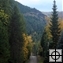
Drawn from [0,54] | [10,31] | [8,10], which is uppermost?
[8,10]

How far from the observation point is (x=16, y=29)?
55.8 metres

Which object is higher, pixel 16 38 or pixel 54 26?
pixel 54 26

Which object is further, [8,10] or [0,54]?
[8,10]

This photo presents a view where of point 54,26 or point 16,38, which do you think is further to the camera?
point 54,26

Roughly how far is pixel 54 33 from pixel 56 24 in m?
2.82

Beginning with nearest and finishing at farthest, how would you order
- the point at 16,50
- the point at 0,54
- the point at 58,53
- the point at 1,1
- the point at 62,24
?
the point at 58,53
the point at 0,54
the point at 1,1
the point at 16,50
the point at 62,24

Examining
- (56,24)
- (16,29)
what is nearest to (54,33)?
(56,24)

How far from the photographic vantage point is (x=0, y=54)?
145 feet

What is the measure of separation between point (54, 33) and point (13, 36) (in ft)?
34.1

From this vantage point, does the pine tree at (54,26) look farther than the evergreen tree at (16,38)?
Yes

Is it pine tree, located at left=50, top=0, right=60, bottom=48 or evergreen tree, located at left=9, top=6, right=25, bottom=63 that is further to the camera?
pine tree, located at left=50, top=0, right=60, bottom=48

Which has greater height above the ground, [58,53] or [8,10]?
[8,10]

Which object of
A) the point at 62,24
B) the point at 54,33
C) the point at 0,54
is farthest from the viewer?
the point at 62,24

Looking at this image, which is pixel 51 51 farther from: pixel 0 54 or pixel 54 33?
pixel 54 33
